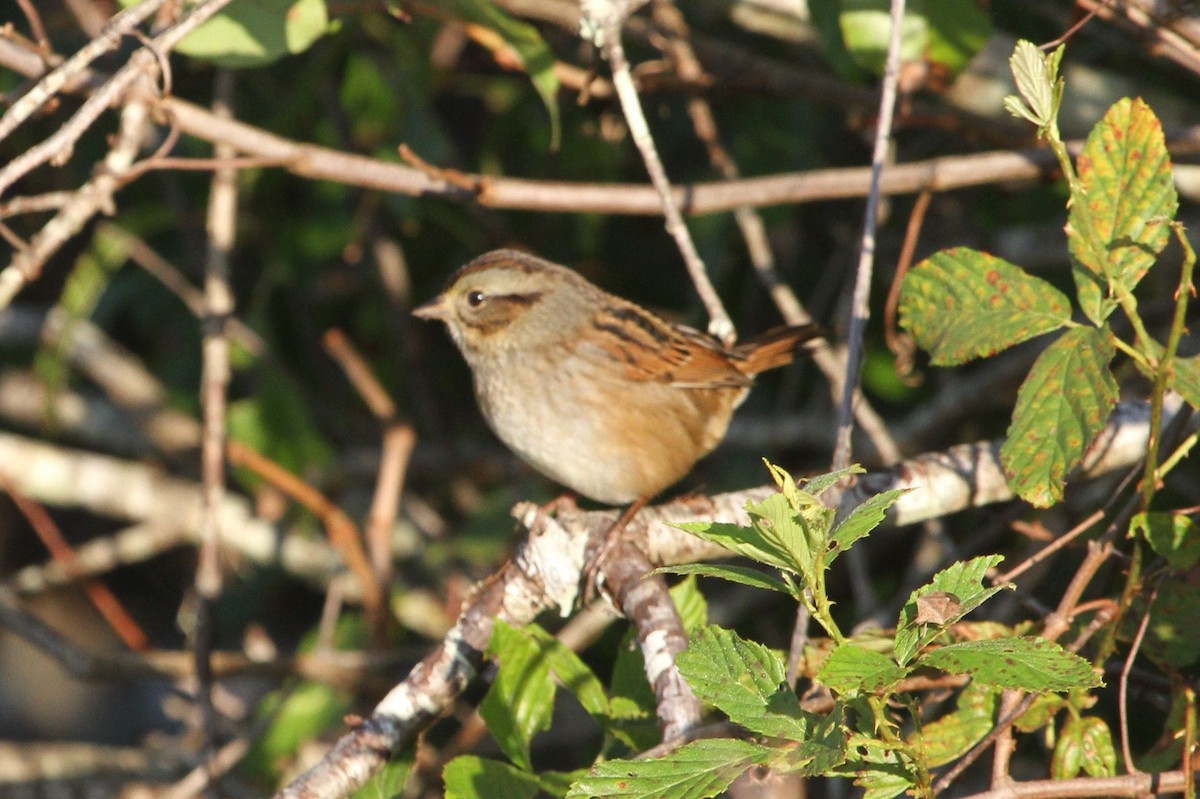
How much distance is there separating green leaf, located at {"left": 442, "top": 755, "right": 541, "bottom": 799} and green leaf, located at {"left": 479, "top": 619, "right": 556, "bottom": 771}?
0.02m

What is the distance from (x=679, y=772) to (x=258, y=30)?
6.00ft

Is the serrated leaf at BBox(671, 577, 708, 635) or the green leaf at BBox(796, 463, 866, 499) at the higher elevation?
the green leaf at BBox(796, 463, 866, 499)

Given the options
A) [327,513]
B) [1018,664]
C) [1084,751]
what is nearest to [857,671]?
[1018,664]

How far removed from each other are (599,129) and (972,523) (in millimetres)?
1524

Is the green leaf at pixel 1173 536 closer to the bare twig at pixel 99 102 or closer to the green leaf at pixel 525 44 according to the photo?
the green leaf at pixel 525 44

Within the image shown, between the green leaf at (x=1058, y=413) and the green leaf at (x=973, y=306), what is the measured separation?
5cm

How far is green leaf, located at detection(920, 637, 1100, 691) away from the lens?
4.88 ft

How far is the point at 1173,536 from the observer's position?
1.95 metres

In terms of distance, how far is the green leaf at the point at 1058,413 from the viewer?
1831mm

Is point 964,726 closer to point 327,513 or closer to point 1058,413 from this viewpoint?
point 1058,413

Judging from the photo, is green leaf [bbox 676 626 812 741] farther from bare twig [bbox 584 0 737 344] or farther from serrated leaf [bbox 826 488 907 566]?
bare twig [bbox 584 0 737 344]

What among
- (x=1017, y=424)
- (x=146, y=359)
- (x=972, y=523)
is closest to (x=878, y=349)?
(x=972, y=523)

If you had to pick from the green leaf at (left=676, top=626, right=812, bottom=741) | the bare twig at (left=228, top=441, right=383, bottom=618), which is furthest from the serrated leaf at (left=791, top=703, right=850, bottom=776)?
the bare twig at (left=228, top=441, right=383, bottom=618)

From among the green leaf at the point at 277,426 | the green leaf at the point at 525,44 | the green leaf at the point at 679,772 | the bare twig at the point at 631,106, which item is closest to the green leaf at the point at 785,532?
the green leaf at the point at 679,772
